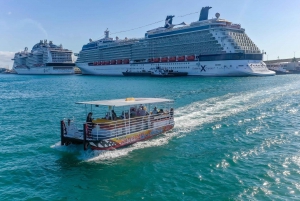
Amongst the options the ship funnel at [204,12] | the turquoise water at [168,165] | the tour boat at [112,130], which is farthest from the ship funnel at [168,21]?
the tour boat at [112,130]

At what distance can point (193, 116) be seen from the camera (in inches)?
922

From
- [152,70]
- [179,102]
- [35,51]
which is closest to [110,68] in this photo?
[152,70]

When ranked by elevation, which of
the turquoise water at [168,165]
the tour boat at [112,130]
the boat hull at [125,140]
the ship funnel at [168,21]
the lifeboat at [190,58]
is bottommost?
the turquoise water at [168,165]

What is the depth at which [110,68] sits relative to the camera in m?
111

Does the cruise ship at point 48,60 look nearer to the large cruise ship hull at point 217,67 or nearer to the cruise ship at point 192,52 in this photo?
the cruise ship at point 192,52

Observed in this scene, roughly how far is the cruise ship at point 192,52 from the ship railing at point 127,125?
61.7 m

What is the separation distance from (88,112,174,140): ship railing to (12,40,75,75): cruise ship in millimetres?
128273

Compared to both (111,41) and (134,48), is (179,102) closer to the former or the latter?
(134,48)

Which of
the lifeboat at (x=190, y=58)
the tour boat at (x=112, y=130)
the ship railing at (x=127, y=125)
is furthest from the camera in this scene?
the lifeboat at (x=190, y=58)

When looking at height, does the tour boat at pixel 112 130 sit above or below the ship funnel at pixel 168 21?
below

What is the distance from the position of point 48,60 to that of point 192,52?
8112cm

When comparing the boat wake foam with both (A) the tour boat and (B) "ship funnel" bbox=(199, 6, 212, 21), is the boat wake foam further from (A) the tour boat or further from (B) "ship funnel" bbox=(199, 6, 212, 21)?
(B) "ship funnel" bbox=(199, 6, 212, 21)

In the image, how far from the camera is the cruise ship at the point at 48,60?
5399 inches

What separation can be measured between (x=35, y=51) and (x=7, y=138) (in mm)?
139360
